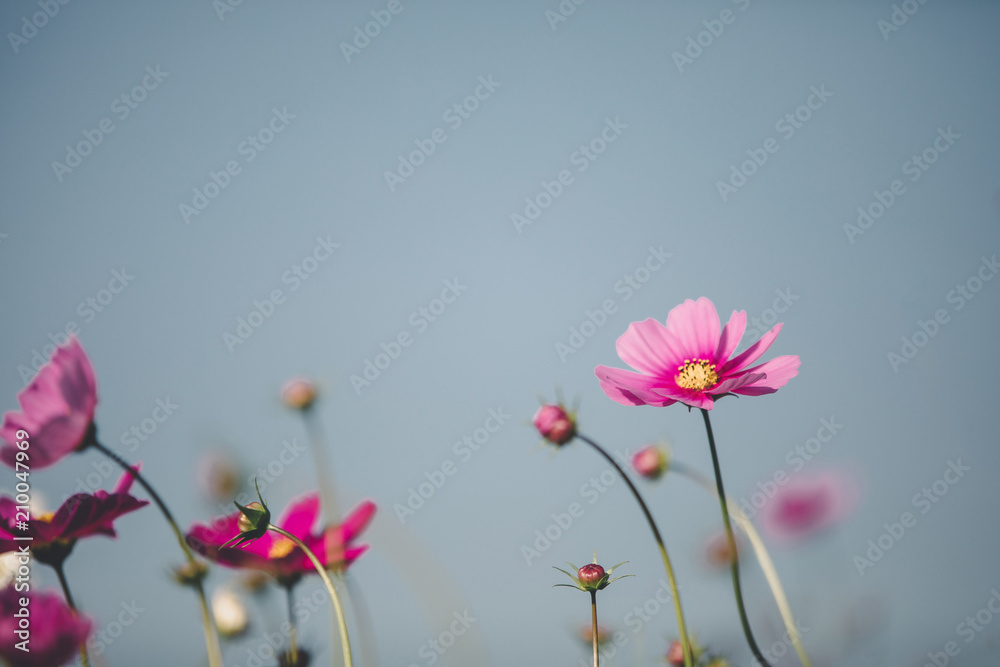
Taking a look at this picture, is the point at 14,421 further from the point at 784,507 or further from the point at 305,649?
the point at 784,507

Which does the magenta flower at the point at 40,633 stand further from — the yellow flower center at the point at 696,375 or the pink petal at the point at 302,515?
the yellow flower center at the point at 696,375

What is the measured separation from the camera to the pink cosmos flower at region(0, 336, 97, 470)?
1.96 ft

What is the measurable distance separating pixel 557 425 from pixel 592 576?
0.86 feet

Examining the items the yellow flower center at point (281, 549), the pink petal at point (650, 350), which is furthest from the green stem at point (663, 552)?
the yellow flower center at point (281, 549)

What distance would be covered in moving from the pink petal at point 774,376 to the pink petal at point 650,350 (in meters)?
0.13

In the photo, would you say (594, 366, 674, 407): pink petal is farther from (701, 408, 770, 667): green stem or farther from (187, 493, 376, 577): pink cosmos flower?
(187, 493, 376, 577): pink cosmos flower

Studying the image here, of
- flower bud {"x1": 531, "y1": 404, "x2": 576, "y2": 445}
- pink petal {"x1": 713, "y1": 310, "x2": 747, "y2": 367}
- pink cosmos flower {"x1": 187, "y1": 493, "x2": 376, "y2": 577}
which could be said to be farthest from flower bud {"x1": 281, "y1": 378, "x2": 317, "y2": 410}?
pink petal {"x1": 713, "y1": 310, "x2": 747, "y2": 367}

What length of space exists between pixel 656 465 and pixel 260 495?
74cm

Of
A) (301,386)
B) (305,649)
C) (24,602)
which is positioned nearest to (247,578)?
(301,386)

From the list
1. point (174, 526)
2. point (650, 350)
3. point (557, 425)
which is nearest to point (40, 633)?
point (174, 526)

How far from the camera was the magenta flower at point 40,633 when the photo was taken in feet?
1.37

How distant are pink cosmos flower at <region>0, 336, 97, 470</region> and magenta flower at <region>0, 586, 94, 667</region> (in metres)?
0.17

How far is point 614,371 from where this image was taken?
2.54ft

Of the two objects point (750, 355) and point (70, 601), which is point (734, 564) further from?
point (70, 601)
